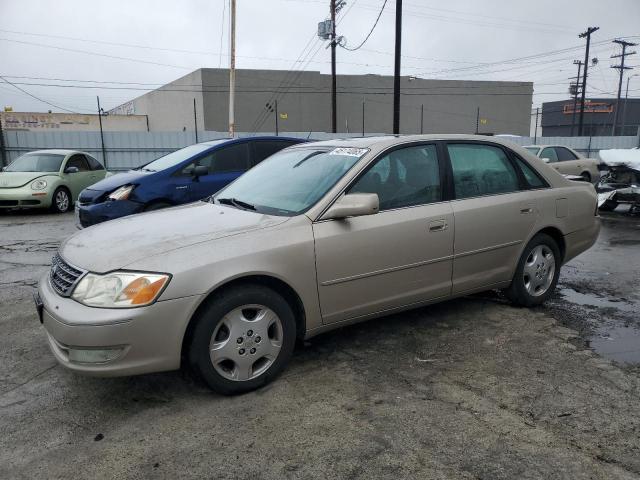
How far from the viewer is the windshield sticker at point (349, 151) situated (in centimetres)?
374

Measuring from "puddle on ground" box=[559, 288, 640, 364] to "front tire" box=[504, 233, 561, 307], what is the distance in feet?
1.60

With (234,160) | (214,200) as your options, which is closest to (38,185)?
(234,160)

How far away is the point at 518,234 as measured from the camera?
432 cm

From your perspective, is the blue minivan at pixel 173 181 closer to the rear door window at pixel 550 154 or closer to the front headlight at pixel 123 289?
the front headlight at pixel 123 289

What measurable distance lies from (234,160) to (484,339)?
15.7ft

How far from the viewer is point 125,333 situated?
2.71 m

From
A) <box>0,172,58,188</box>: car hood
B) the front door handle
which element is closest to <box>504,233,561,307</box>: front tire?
the front door handle

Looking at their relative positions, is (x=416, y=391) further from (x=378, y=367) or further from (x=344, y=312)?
(x=344, y=312)

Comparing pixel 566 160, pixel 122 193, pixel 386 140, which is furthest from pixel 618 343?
pixel 566 160

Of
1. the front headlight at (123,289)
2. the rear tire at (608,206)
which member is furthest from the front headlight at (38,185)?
the rear tire at (608,206)

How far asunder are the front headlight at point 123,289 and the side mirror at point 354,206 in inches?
45.2

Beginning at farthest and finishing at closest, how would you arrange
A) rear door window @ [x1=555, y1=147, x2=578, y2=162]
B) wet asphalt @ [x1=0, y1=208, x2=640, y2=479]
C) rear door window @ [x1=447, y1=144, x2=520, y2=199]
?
rear door window @ [x1=555, y1=147, x2=578, y2=162]
rear door window @ [x1=447, y1=144, x2=520, y2=199]
wet asphalt @ [x1=0, y1=208, x2=640, y2=479]

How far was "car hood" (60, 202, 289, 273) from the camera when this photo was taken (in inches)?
116

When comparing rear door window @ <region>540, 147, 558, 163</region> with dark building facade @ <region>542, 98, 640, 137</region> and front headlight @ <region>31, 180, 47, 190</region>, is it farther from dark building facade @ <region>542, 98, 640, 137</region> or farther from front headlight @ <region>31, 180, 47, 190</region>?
dark building facade @ <region>542, 98, 640, 137</region>
